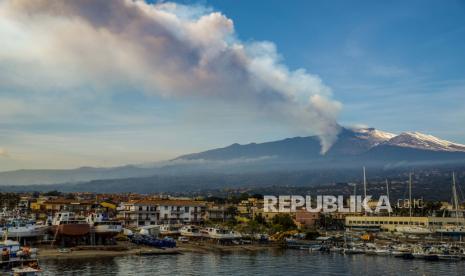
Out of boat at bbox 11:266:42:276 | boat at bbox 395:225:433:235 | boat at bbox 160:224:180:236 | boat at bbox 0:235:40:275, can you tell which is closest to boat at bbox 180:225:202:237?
boat at bbox 160:224:180:236

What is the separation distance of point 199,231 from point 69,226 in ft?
63.9

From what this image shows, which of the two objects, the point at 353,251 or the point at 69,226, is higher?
the point at 69,226

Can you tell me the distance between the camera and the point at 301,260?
52906mm

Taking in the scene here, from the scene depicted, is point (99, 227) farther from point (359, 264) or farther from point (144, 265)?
point (359, 264)

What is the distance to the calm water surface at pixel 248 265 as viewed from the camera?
42.0 metres

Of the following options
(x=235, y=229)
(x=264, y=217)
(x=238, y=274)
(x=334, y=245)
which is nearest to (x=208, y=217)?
(x=264, y=217)

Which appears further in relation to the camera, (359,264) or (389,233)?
(389,233)

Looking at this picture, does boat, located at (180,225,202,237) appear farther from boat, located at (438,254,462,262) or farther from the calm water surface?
boat, located at (438,254,462,262)

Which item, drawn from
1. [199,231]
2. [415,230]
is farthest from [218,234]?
[415,230]

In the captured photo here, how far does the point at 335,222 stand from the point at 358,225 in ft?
14.0

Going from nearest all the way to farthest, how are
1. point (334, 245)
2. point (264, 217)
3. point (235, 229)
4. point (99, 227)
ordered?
point (99, 227) → point (334, 245) → point (235, 229) → point (264, 217)

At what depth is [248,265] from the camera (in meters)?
47.7

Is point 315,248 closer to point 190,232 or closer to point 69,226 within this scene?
point 190,232

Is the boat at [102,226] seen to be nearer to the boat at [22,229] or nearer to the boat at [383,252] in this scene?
the boat at [22,229]
